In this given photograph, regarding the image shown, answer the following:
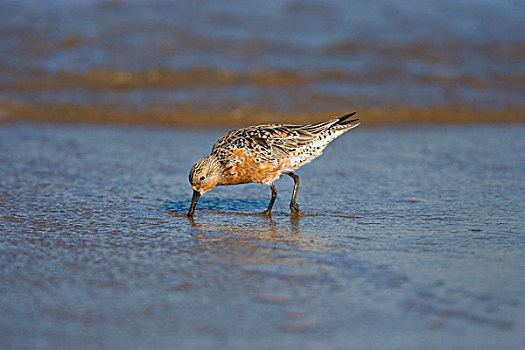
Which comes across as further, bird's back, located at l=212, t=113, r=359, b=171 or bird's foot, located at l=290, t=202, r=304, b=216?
bird's back, located at l=212, t=113, r=359, b=171

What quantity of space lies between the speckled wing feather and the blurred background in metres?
3.77

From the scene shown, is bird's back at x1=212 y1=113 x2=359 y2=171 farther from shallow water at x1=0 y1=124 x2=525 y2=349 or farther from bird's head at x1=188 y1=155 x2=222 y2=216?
shallow water at x1=0 y1=124 x2=525 y2=349

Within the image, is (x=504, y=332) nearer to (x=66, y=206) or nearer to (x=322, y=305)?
(x=322, y=305)

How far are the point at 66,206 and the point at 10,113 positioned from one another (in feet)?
15.2

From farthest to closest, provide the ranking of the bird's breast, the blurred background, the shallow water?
the blurred background → the bird's breast → the shallow water

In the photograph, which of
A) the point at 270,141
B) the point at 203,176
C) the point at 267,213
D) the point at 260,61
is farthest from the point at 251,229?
the point at 260,61

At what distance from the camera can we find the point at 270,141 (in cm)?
550

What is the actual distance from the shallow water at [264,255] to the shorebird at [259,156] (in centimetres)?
26

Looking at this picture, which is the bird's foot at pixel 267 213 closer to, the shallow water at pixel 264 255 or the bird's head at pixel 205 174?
the shallow water at pixel 264 255

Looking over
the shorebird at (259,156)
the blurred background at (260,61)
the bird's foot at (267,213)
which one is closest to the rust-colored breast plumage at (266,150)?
the shorebird at (259,156)

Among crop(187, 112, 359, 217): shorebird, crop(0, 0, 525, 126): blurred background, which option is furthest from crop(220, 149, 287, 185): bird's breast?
crop(0, 0, 525, 126): blurred background

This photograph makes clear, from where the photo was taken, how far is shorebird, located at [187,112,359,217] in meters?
5.31

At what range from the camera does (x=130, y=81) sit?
35.0 feet

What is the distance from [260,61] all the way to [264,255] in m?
7.49
